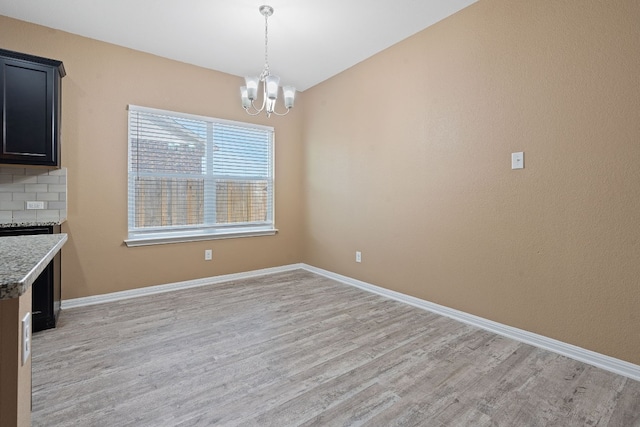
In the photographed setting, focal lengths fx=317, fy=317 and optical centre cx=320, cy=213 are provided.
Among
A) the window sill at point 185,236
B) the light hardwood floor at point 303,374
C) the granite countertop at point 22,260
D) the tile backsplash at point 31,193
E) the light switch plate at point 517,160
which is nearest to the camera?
the granite countertop at point 22,260

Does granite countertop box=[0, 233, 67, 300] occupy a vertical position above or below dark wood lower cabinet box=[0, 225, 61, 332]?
above

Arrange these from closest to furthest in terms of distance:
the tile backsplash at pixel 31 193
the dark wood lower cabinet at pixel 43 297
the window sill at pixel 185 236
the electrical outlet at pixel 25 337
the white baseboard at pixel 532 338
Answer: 1. the electrical outlet at pixel 25 337
2. the white baseboard at pixel 532 338
3. the dark wood lower cabinet at pixel 43 297
4. the tile backsplash at pixel 31 193
5. the window sill at pixel 185 236

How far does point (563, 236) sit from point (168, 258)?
3771 millimetres

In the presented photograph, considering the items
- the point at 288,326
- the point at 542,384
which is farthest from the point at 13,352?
the point at 542,384

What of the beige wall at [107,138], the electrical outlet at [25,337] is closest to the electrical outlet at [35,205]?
the beige wall at [107,138]

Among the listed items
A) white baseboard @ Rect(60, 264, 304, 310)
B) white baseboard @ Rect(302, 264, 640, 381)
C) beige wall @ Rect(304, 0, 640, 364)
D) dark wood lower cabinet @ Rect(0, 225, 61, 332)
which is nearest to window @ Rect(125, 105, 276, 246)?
white baseboard @ Rect(60, 264, 304, 310)

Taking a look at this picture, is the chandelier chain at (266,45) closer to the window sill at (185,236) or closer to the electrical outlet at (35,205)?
the window sill at (185,236)

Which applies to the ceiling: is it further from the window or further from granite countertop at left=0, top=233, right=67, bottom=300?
granite countertop at left=0, top=233, right=67, bottom=300

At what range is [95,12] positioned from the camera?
9.08 ft

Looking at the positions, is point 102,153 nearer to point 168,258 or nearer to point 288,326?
point 168,258

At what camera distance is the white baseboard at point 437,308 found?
2.05m

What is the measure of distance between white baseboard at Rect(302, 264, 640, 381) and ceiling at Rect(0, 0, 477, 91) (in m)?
2.66

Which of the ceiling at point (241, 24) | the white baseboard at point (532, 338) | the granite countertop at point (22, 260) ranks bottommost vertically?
the white baseboard at point (532, 338)

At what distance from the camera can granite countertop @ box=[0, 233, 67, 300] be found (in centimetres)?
62
